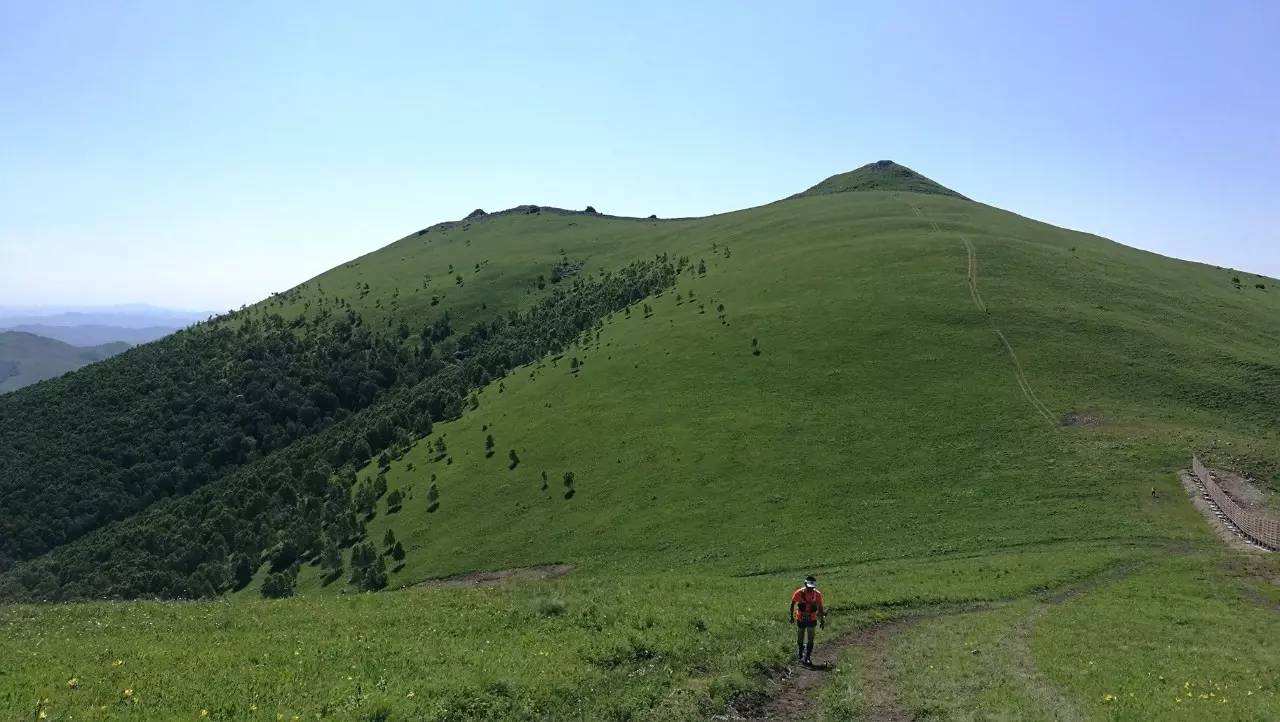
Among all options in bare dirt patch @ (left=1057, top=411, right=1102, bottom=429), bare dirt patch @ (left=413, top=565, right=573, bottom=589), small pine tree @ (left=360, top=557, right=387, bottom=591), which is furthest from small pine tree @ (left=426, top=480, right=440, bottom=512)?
bare dirt patch @ (left=1057, top=411, right=1102, bottom=429)

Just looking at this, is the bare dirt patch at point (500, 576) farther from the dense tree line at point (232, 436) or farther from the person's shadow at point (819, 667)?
the person's shadow at point (819, 667)

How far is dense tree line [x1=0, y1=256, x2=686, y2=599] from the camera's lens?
7431 cm

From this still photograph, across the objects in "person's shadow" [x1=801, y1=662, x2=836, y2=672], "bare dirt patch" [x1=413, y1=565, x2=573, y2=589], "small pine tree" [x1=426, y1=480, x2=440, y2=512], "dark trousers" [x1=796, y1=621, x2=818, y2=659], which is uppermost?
"dark trousers" [x1=796, y1=621, x2=818, y2=659]

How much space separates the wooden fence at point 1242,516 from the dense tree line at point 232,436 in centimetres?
5244

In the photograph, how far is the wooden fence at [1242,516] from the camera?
3434cm

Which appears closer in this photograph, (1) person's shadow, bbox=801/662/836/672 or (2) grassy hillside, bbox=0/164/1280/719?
(2) grassy hillside, bbox=0/164/1280/719

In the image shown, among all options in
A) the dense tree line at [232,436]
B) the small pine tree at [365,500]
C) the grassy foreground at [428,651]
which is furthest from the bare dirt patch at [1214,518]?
the small pine tree at [365,500]

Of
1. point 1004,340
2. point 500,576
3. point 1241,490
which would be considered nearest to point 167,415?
point 500,576

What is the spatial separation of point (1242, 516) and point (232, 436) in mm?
126565

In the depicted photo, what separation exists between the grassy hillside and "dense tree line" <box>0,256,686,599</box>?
6.02 meters

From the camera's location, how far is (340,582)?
2199 inches

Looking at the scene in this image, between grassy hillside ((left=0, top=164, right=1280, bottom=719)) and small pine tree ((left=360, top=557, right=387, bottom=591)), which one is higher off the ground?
grassy hillside ((left=0, top=164, right=1280, bottom=719))

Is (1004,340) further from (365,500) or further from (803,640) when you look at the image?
(365,500)

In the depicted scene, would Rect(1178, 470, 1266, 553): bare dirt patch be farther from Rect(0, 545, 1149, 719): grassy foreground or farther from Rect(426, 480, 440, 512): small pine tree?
Rect(426, 480, 440, 512): small pine tree
